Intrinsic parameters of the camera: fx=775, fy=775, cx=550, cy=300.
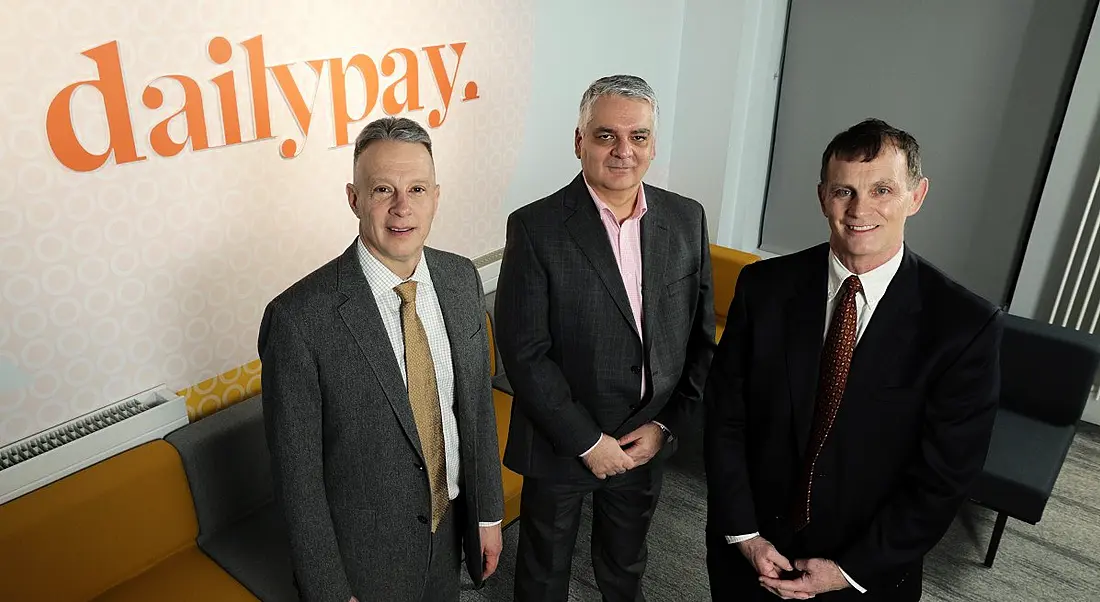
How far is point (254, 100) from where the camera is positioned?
2.69m

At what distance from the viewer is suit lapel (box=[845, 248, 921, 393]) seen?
169 cm

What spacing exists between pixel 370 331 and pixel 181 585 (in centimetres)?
137

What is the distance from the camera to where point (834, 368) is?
1.75m

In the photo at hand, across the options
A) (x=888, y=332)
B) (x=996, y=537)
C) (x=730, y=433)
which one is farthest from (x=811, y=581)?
(x=996, y=537)

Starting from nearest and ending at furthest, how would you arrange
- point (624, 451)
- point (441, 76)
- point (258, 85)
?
point (624, 451), point (258, 85), point (441, 76)

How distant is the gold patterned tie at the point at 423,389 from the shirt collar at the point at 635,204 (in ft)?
2.16

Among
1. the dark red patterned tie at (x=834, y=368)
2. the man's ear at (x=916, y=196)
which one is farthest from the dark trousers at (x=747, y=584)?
the man's ear at (x=916, y=196)

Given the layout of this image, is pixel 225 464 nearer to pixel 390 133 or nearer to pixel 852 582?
pixel 390 133

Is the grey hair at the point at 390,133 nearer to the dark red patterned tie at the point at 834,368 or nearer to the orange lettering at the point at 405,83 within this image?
the dark red patterned tie at the point at 834,368

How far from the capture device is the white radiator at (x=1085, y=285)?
12.8 ft

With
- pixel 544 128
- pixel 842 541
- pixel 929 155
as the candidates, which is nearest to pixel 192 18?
pixel 544 128

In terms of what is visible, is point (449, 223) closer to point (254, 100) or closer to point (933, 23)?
point (254, 100)

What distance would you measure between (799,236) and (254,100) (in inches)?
153

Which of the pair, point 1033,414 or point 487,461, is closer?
point 487,461
